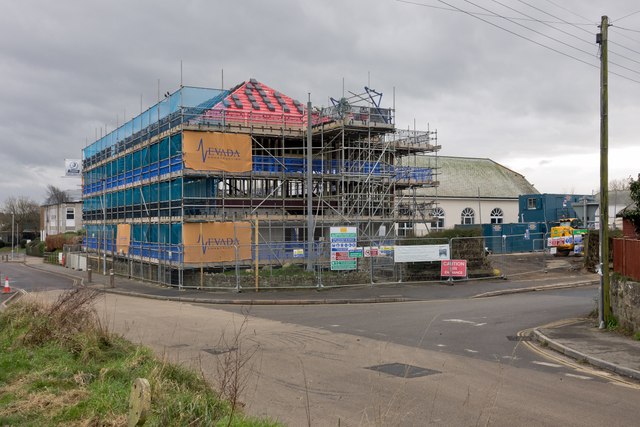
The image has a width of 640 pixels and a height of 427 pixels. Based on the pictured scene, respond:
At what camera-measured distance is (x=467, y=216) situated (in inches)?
2461

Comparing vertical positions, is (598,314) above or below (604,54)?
below

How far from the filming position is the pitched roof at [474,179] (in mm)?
62644

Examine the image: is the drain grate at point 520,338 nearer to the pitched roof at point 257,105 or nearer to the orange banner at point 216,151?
the orange banner at point 216,151

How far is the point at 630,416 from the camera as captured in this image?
753cm

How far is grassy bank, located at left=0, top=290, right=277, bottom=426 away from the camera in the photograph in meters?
5.66

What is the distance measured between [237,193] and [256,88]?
7.26m

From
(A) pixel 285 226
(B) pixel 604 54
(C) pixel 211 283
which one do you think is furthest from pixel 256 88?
(B) pixel 604 54

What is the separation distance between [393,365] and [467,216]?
53925 mm

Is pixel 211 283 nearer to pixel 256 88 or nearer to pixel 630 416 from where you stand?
pixel 256 88

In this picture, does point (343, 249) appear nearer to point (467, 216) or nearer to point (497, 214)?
point (467, 216)

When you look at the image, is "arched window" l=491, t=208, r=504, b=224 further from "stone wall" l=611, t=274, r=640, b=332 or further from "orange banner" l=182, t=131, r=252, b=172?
"stone wall" l=611, t=274, r=640, b=332

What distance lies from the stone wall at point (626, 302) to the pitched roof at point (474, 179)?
45.2 m

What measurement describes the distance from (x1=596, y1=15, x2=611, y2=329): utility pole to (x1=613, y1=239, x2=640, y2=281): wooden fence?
441 millimetres

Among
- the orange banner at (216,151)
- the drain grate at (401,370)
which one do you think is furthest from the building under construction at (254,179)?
the drain grate at (401,370)
